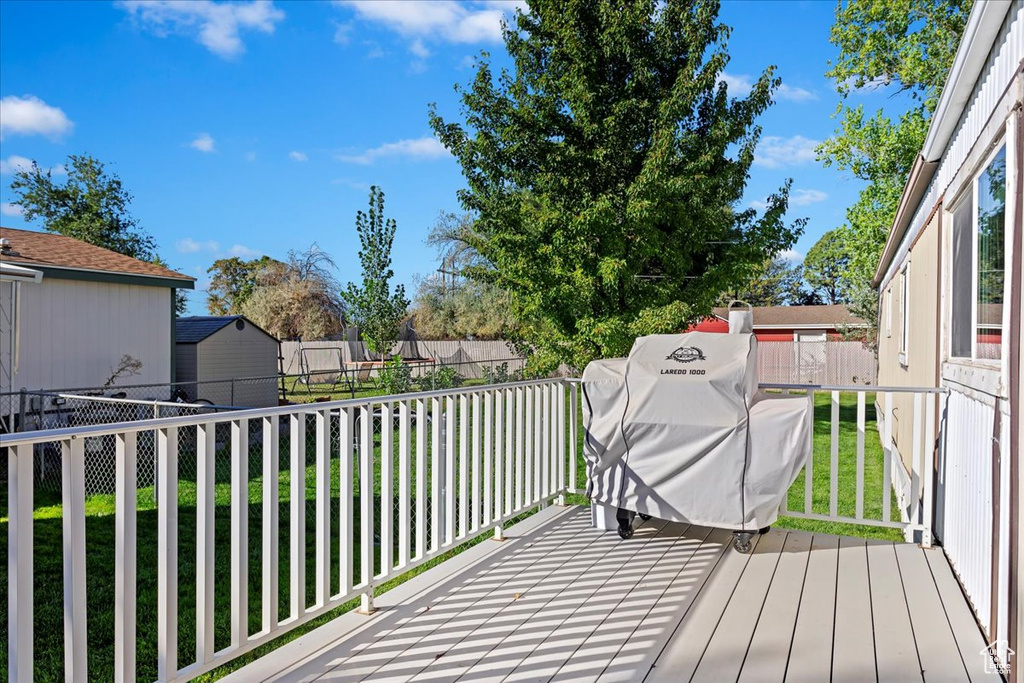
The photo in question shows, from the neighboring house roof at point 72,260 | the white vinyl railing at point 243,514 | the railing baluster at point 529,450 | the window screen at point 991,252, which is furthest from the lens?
the neighboring house roof at point 72,260

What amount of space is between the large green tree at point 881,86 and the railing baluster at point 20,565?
17478 mm

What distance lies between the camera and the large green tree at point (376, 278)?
32.7ft

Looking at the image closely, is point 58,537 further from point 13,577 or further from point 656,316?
point 656,316

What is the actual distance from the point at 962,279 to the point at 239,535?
381 centimetres

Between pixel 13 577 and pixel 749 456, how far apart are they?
3106 millimetres

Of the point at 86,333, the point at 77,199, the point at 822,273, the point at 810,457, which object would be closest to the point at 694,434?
the point at 810,457

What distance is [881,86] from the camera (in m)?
17.6

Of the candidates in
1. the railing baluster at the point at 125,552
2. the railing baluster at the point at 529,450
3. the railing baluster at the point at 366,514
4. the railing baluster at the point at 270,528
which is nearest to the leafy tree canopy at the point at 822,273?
the railing baluster at the point at 529,450

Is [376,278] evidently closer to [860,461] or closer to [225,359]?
[225,359]

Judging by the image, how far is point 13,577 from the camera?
5.43 feet

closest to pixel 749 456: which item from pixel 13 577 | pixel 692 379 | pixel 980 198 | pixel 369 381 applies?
pixel 692 379

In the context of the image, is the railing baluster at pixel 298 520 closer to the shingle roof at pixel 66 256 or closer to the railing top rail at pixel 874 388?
the railing top rail at pixel 874 388

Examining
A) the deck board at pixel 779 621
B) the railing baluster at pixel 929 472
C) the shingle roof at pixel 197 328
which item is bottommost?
the deck board at pixel 779 621

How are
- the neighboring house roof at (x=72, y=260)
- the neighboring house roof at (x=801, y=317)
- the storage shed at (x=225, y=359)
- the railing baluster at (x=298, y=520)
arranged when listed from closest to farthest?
the railing baluster at (x=298, y=520) → the neighboring house roof at (x=72, y=260) → the storage shed at (x=225, y=359) → the neighboring house roof at (x=801, y=317)
